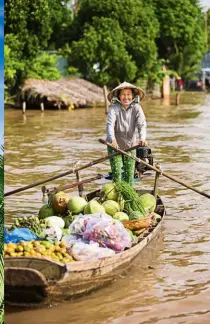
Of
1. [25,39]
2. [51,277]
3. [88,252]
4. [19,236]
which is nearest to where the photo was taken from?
[51,277]

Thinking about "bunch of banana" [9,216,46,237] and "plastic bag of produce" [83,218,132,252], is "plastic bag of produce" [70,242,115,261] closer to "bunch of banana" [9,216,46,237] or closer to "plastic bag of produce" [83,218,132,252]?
"plastic bag of produce" [83,218,132,252]

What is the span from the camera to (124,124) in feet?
22.5

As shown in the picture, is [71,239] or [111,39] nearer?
[71,239]

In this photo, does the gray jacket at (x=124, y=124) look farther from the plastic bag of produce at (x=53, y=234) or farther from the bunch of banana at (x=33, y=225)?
the plastic bag of produce at (x=53, y=234)

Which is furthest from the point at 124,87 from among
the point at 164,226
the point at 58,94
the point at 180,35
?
the point at 180,35

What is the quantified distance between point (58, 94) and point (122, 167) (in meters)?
17.3

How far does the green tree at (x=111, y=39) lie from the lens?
1128 inches

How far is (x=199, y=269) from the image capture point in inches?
217

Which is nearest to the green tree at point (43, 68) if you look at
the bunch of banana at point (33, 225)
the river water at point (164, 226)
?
the river water at point (164, 226)

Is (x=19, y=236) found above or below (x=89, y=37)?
below

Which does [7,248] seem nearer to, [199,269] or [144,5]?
[199,269]

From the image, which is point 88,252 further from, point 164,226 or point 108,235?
point 164,226

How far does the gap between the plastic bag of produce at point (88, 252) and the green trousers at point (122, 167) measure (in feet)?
6.75

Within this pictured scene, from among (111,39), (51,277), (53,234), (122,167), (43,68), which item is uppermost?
(111,39)
